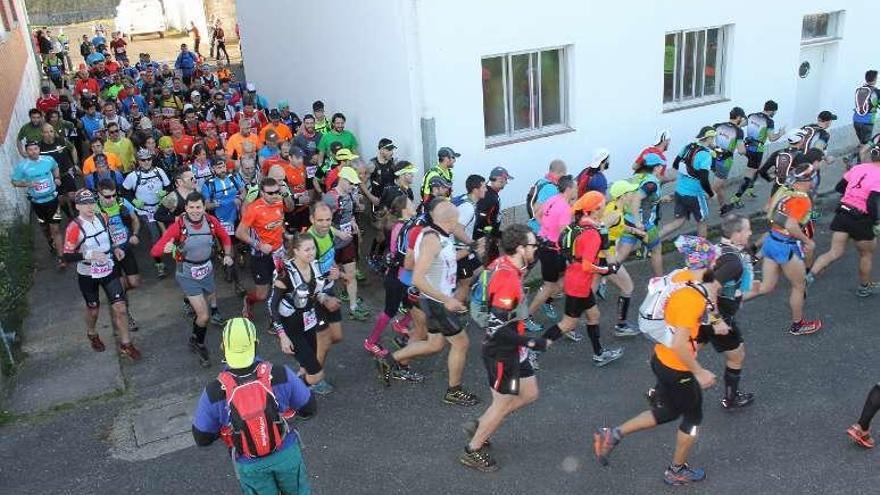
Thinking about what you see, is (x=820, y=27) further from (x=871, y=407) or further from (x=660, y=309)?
(x=660, y=309)

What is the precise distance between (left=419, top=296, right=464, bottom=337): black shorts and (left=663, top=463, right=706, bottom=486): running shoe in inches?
73.6

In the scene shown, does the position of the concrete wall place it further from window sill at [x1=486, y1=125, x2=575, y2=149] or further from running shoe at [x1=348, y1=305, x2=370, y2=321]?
window sill at [x1=486, y1=125, x2=575, y2=149]

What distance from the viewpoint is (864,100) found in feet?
38.4

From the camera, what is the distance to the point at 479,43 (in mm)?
9508

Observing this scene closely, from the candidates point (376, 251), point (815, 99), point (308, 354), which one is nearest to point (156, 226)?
point (376, 251)

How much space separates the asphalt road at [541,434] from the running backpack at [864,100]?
18.7ft

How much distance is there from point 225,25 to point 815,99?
22.6 meters

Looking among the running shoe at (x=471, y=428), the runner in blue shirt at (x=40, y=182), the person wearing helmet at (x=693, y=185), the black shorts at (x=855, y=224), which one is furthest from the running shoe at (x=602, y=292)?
the runner in blue shirt at (x=40, y=182)

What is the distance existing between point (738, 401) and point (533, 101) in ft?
18.4

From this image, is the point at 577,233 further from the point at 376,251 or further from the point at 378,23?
the point at 378,23

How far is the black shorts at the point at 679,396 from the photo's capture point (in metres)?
4.86

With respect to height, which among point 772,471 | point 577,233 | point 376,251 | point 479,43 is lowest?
point 772,471

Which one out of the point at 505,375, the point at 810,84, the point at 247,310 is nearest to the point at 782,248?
the point at 505,375

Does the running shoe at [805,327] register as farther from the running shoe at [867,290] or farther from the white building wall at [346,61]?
the white building wall at [346,61]
